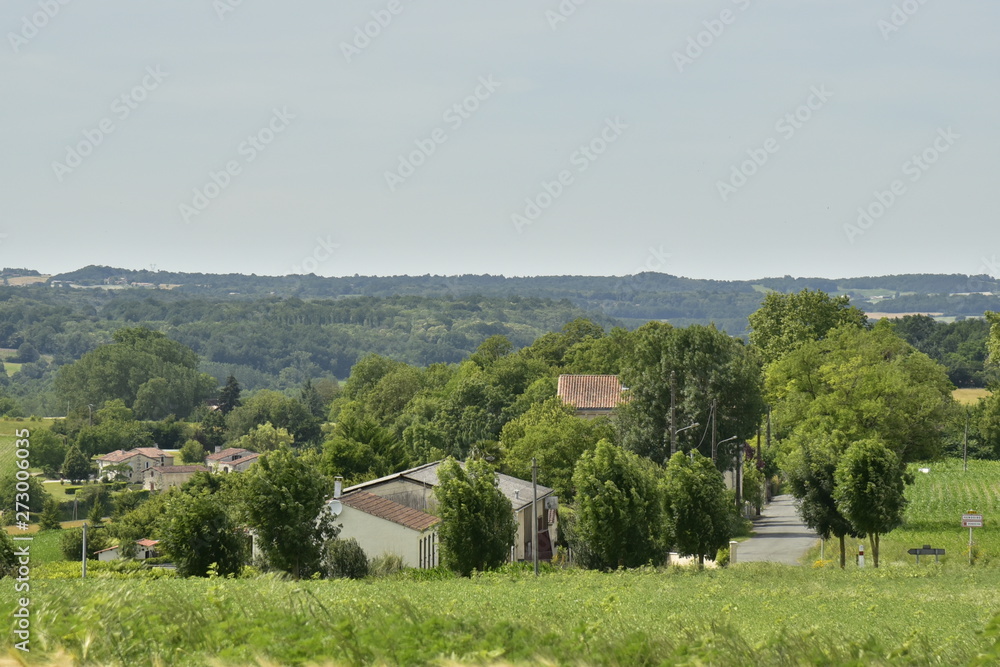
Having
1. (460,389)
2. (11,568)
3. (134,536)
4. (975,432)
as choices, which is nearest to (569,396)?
(460,389)

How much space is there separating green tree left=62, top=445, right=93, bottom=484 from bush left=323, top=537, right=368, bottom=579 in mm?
113115

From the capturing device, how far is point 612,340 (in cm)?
9631

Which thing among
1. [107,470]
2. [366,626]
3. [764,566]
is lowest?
[107,470]

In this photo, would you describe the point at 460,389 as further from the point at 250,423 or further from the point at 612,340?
the point at 250,423

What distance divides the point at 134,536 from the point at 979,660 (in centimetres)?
6868

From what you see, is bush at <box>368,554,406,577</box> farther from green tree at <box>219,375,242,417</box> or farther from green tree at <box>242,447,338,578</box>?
green tree at <box>219,375,242,417</box>

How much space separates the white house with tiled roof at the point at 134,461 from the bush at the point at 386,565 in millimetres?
107214

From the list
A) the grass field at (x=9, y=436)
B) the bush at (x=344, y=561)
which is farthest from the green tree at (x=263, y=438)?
the bush at (x=344, y=561)

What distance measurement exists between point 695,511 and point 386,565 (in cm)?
1003

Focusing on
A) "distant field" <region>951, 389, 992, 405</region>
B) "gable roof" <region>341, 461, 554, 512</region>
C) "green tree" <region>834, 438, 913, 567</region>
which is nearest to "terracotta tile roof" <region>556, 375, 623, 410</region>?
"gable roof" <region>341, 461, 554, 512</region>

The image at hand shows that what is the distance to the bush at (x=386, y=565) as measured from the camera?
35.1 metres

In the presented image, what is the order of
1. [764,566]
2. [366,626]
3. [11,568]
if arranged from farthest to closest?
[764,566] < [11,568] < [366,626]

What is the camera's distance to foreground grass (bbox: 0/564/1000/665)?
37.8 feet

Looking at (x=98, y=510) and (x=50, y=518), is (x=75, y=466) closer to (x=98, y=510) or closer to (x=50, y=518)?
(x=98, y=510)
